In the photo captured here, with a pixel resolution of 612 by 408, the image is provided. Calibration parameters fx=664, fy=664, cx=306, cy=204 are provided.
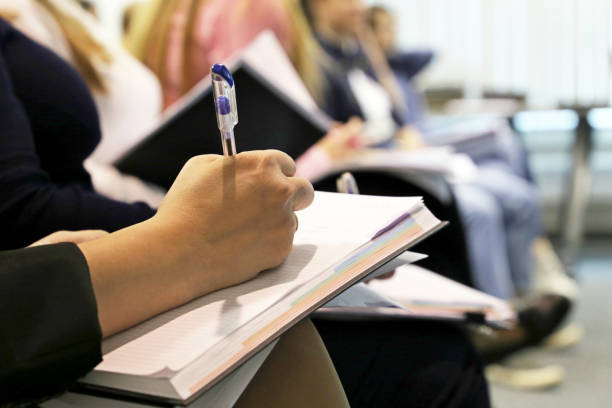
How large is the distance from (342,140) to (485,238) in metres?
0.48

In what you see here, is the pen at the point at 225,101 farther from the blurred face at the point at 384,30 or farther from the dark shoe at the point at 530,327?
the blurred face at the point at 384,30

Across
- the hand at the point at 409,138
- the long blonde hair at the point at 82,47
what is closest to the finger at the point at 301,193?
the long blonde hair at the point at 82,47

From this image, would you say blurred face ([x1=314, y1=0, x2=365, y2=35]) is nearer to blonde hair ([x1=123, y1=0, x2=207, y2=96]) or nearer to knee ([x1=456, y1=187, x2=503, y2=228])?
knee ([x1=456, y1=187, x2=503, y2=228])

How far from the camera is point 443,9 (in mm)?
3041

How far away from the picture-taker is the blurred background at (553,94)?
2.19m

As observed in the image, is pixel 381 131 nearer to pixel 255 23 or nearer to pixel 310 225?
pixel 255 23

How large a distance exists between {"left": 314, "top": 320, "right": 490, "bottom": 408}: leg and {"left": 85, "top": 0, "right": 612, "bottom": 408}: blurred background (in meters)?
0.97

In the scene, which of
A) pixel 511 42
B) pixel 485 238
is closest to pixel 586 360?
pixel 485 238

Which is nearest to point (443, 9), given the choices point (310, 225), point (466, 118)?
point (466, 118)

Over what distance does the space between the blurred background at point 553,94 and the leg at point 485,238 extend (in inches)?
10.7

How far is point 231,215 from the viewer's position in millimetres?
417

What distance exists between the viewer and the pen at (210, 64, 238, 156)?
395mm

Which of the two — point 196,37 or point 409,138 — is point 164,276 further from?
point 409,138

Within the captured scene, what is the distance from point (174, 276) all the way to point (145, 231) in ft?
0.11
